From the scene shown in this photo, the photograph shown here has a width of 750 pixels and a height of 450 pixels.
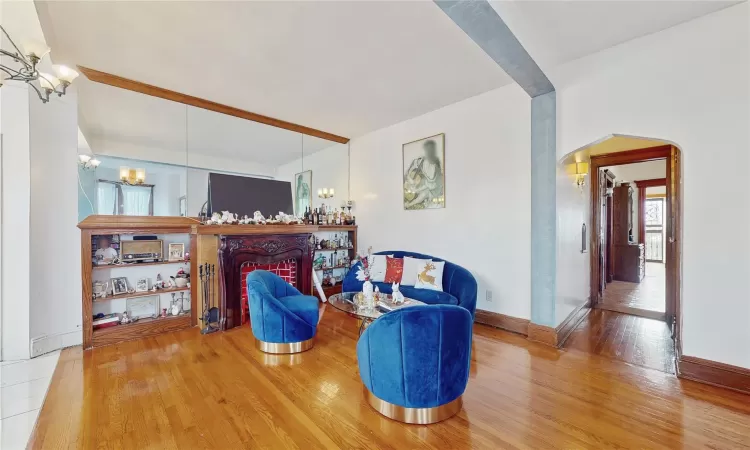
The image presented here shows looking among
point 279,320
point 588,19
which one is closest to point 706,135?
point 588,19

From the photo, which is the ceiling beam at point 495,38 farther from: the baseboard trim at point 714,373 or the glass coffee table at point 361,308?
the baseboard trim at point 714,373

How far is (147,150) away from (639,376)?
5.97m

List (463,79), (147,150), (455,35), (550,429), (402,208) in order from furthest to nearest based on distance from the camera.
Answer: (402,208) < (147,150) < (463,79) < (455,35) < (550,429)

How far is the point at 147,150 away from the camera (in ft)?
13.0

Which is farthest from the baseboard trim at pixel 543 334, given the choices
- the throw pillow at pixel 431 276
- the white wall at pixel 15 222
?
the white wall at pixel 15 222

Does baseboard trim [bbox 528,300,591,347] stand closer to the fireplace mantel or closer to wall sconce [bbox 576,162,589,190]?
wall sconce [bbox 576,162,589,190]

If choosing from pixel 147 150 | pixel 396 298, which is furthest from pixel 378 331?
pixel 147 150

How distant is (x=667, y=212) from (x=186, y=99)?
22.2ft

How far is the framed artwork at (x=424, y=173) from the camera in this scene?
4539 millimetres

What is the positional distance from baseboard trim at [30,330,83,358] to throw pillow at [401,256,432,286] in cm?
394

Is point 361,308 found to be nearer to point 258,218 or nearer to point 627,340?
point 258,218

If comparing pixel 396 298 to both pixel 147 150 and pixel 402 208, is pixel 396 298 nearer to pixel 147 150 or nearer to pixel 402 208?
pixel 402 208

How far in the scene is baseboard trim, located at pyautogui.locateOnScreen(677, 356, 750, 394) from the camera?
7.90 feet

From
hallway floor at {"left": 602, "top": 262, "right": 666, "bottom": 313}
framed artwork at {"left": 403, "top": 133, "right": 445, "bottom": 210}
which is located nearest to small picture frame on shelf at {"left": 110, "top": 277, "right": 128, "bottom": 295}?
framed artwork at {"left": 403, "top": 133, "right": 445, "bottom": 210}
